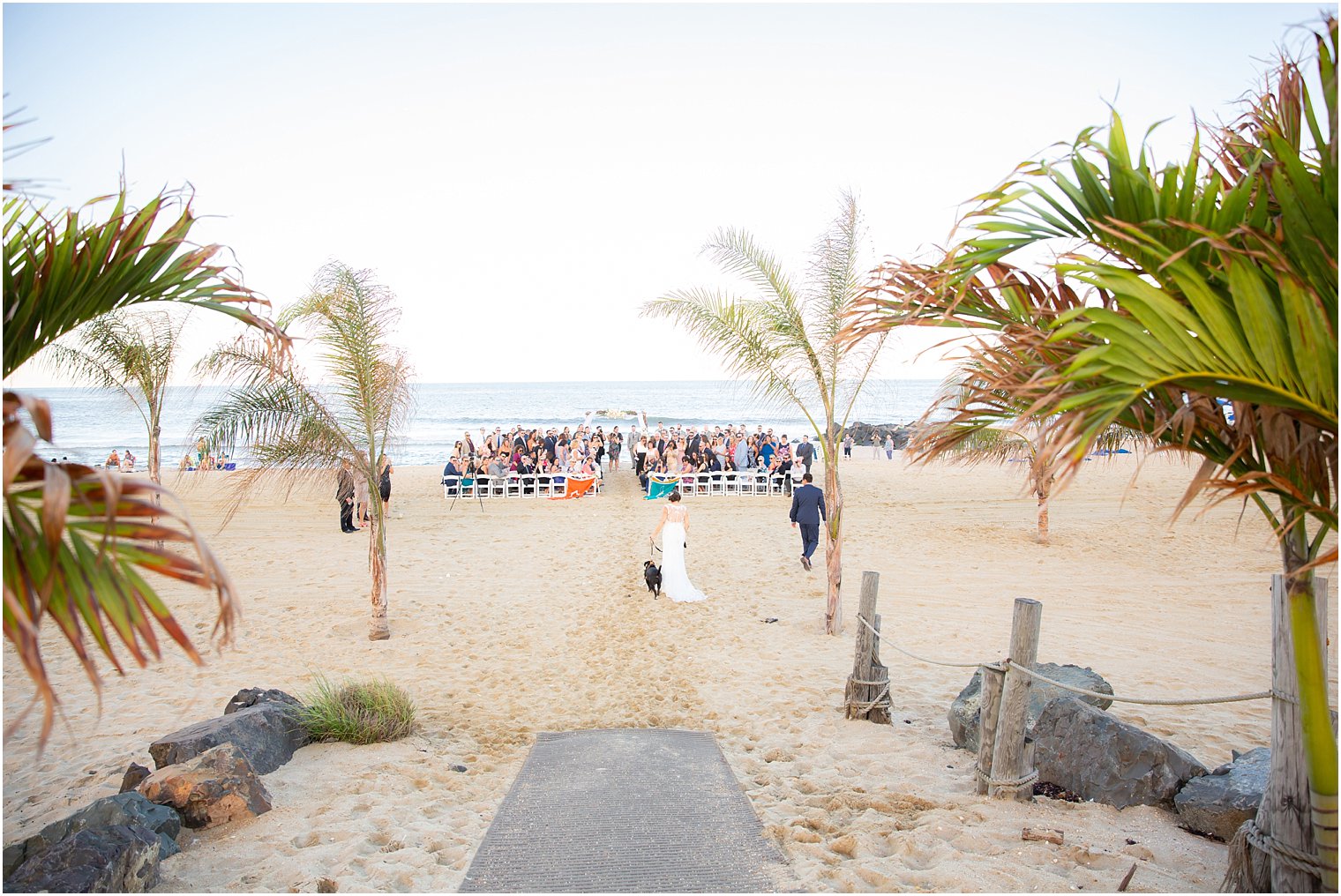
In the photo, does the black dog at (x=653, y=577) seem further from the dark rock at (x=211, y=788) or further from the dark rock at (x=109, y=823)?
the dark rock at (x=109, y=823)

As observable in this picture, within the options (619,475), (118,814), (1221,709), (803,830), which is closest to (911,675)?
(1221,709)

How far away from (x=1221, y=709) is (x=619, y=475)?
21.5 m

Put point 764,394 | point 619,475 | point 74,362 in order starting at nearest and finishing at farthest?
point 764,394 < point 74,362 < point 619,475

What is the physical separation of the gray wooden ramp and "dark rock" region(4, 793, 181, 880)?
1.65 meters

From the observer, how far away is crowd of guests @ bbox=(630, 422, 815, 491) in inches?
894

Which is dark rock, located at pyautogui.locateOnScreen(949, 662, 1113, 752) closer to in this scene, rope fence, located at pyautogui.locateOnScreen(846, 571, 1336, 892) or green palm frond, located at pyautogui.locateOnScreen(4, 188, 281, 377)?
rope fence, located at pyautogui.locateOnScreen(846, 571, 1336, 892)

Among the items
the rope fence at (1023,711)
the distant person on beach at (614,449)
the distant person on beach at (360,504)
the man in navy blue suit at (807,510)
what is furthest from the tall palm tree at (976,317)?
the distant person on beach at (614,449)

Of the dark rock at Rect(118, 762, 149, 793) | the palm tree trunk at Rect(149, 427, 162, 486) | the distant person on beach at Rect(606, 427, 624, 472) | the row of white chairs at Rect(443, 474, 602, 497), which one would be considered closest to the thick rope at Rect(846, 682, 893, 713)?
the dark rock at Rect(118, 762, 149, 793)

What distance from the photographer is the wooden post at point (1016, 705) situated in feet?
15.5

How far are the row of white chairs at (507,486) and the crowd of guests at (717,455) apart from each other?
209 centimetres

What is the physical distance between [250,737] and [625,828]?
2818mm

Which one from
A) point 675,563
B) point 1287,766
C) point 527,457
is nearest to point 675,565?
point 675,563

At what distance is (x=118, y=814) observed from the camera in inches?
154

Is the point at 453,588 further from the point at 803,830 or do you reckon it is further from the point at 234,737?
the point at 803,830
